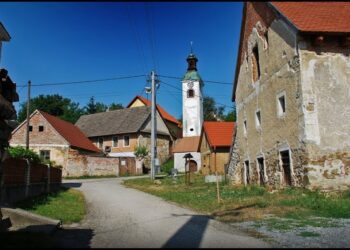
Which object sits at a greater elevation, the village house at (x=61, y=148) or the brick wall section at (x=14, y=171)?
the village house at (x=61, y=148)

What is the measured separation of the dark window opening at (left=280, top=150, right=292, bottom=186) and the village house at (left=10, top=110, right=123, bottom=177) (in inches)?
1007

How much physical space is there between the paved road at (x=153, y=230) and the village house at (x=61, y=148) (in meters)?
26.3

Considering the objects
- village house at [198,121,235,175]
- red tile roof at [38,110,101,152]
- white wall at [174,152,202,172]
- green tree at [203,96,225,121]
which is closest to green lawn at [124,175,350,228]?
village house at [198,121,235,175]

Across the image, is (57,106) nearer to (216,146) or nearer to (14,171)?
(216,146)

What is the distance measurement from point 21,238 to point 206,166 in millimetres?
31752

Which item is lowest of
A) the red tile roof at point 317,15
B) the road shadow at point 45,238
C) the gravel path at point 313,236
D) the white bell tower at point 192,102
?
the gravel path at point 313,236

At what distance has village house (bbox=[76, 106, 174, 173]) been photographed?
50.8 meters

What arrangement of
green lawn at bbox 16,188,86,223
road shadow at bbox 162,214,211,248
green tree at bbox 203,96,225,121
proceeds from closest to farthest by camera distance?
1. road shadow at bbox 162,214,211,248
2. green lawn at bbox 16,188,86,223
3. green tree at bbox 203,96,225,121

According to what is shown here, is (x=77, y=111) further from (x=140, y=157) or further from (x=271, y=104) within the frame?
(x=271, y=104)

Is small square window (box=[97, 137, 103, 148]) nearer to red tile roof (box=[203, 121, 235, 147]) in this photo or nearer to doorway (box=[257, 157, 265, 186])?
red tile roof (box=[203, 121, 235, 147])

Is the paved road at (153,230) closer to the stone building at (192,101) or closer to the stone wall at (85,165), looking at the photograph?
the stone wall at (85,165)

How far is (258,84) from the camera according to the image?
2016 cm

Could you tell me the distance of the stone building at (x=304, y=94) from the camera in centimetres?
1496

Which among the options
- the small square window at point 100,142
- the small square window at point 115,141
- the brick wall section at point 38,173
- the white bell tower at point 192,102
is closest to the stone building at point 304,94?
the brick wall section at point 38,173
